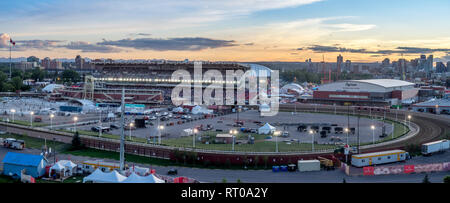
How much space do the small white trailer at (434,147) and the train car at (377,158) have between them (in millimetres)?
1417

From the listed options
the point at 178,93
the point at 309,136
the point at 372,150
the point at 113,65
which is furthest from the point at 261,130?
the point at 113,65

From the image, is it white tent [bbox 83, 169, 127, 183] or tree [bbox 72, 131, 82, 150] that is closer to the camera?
white tent [bbox 83, 169, 127, 183]

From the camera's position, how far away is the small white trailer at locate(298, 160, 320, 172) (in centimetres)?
1437

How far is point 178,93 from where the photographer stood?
48000 mm

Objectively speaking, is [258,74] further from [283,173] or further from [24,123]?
[283,173]

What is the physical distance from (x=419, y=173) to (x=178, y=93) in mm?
36874

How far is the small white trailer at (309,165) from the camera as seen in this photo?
14.4 metres

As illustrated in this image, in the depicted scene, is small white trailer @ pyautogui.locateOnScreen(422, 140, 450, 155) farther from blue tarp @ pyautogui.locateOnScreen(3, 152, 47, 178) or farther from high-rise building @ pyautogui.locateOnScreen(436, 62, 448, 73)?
high-rise building @ pyautogui.locateOnScreen(436, 62, 448, 73)

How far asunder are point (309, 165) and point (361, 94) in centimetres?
2910

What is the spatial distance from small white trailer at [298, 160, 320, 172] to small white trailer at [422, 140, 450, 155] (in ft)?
19.8

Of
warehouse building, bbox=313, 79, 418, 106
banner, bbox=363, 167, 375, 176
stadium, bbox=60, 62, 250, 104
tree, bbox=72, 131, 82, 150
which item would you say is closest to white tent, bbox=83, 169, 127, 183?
tree, bbox=72, 131, 82, 150
